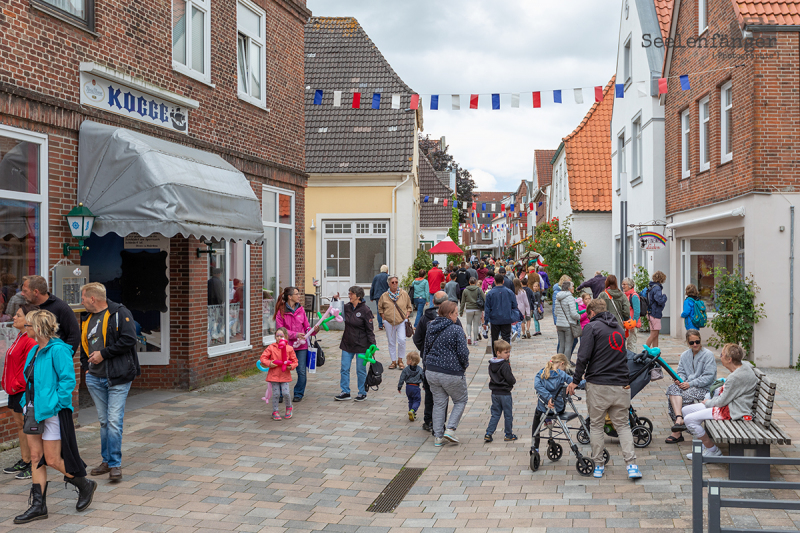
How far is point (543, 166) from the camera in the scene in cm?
5472

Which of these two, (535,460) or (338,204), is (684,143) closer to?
(338,204)

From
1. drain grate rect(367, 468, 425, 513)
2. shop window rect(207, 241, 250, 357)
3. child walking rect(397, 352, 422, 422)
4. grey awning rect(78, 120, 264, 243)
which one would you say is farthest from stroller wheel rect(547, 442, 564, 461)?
shop window rect(207, 241, 250, 357)

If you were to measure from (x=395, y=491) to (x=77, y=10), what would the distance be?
6.87 m

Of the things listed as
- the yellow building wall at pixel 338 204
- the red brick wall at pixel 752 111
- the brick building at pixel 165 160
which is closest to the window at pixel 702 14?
the red brick wall at pixel 752 111

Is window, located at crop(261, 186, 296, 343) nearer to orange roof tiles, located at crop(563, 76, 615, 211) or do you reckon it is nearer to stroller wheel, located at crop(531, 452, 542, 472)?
stroller wheel, located at crop(531, 452, 542, 472)

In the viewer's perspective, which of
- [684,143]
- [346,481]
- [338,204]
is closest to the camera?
[346,481]

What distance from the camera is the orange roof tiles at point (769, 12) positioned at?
1321 centimetres

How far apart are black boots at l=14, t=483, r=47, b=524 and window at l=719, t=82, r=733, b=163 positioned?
13657mm

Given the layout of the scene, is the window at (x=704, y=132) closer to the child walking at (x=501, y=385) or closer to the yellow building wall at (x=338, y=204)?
the yellow building wall at (x=338, y=204)

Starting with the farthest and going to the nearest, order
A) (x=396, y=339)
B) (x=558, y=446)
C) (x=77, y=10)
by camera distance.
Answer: (x=396, y=339) < (x=77, y=10) < (x=558, y=446)

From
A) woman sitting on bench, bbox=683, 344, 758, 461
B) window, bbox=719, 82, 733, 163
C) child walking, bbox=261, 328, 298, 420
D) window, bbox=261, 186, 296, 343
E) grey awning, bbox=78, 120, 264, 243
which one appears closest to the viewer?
woman sitting on bench, bbox=683, 344, 758, 461

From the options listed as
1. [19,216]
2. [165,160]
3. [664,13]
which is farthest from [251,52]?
[664,13]

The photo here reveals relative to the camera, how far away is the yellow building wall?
23875 millimetres

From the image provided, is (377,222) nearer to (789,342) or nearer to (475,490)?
(789,342)
